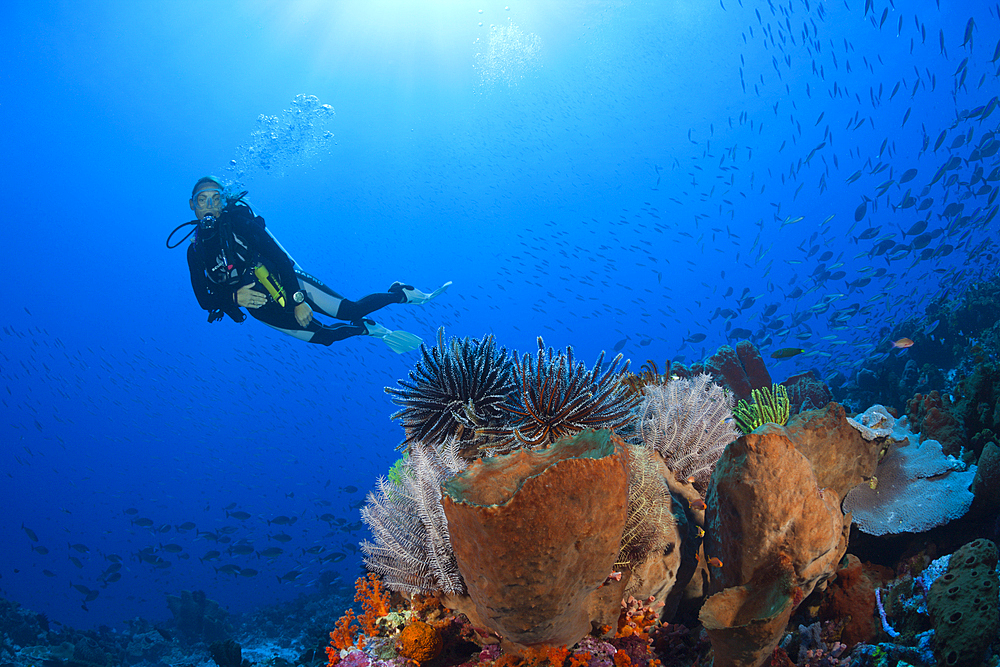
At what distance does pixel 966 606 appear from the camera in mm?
2264

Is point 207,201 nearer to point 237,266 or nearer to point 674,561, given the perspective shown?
point 237,266

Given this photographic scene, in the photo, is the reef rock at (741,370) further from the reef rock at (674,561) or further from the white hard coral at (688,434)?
the reef rock at (674,561)

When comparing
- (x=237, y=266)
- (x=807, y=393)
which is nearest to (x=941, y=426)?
(x=807, y=393)

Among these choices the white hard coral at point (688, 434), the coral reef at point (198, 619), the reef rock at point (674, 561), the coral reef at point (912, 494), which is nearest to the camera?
the reef rock at point (674, 561)

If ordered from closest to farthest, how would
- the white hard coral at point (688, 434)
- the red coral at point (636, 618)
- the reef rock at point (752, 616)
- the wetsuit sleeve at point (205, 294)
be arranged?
the reef rock at point (752, 616) → the red coral at point (636, 618) → the white hard coral at point (688, 434) → the wetsuit sleeve at point (205, 294)

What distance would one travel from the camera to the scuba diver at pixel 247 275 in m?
9.29

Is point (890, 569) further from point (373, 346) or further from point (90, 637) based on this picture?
point (373, 346)

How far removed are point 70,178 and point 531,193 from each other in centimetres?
6580

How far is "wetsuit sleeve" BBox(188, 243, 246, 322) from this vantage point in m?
9.22

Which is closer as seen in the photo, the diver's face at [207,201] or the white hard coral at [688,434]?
the white hard coral at [688,434]

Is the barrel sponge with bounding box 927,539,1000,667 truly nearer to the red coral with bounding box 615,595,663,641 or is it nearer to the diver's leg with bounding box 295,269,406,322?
the red coral with bounding box 615,595,663,641

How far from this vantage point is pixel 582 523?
5.98 feet

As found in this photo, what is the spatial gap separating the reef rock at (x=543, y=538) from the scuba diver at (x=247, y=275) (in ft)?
31.6

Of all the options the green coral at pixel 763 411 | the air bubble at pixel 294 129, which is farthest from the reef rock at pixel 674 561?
the air bubble at pixel 294 129
